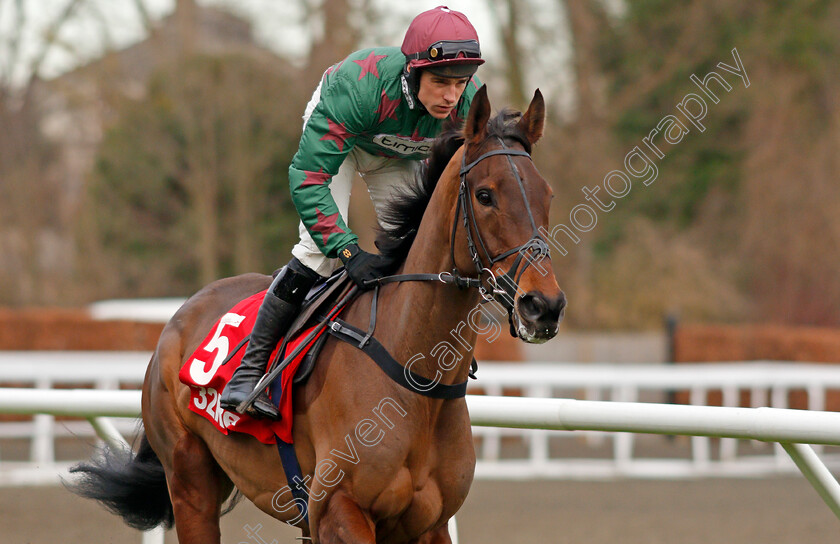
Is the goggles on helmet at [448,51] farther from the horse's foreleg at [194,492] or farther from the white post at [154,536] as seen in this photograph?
the white post at [154,536]

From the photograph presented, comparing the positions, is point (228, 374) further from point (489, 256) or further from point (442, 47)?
point (442, 47)

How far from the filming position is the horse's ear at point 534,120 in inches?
116

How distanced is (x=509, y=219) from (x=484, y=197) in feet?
0.37

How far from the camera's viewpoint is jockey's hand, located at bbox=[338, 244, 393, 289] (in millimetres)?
3186

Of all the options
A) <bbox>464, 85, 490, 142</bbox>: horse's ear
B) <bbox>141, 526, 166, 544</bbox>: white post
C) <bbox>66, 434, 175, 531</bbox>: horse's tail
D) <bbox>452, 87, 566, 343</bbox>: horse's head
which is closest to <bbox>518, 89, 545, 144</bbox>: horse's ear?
<bbox>452, 87, 566, 343</bbox>: horse's head

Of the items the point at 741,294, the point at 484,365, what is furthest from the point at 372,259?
the point at 741,294

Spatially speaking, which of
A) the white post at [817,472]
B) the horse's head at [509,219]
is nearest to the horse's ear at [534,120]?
the horse's head at [509,219]

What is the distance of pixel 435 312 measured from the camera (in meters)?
3.03

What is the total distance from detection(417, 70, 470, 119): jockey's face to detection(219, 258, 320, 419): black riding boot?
2.37 ft

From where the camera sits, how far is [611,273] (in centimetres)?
1666

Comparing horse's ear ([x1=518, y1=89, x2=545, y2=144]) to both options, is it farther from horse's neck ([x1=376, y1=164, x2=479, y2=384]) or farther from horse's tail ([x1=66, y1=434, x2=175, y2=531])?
horse's tail ([x1=66, y1=434, x2=175, y2=531])

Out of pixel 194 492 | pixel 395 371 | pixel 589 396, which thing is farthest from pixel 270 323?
pixel 589 396

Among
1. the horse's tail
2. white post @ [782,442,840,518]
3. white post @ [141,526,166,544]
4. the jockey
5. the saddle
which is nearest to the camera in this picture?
white post @ [782,442,840,518]

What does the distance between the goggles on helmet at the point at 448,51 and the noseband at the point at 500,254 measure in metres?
0.36
